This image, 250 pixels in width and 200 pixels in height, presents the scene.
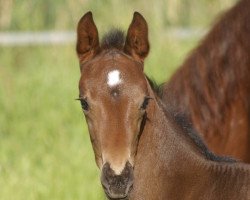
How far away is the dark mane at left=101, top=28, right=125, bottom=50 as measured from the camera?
644 cm

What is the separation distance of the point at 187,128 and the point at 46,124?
5.19 meters

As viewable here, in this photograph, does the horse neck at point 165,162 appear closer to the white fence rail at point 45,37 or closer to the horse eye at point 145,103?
the horse eye at point 145,103

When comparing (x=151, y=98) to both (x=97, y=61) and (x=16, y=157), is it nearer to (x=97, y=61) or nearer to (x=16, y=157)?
(x=97, y=61)

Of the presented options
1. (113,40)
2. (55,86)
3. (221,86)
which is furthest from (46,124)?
(113,40)

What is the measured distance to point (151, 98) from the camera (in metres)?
6.29

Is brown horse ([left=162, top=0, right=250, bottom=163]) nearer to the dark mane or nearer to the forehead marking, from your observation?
the dark mane

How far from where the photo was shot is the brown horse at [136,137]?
6082mm

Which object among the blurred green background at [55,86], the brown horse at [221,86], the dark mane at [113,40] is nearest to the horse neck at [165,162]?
the dark mane at [113,40]

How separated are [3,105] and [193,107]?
15.8ft

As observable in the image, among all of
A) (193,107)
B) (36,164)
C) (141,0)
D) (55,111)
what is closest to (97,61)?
(193,107)

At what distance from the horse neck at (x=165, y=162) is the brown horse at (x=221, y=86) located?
131 centimetres

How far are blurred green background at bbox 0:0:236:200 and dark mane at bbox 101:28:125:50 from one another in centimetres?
259

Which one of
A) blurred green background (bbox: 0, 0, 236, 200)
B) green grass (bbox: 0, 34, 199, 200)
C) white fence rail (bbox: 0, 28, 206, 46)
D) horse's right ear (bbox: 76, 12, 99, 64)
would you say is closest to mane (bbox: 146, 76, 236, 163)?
horse's right ear (bbox: 76, 12, 99, 64)

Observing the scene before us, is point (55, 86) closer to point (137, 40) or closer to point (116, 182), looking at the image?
point (137, 40)
